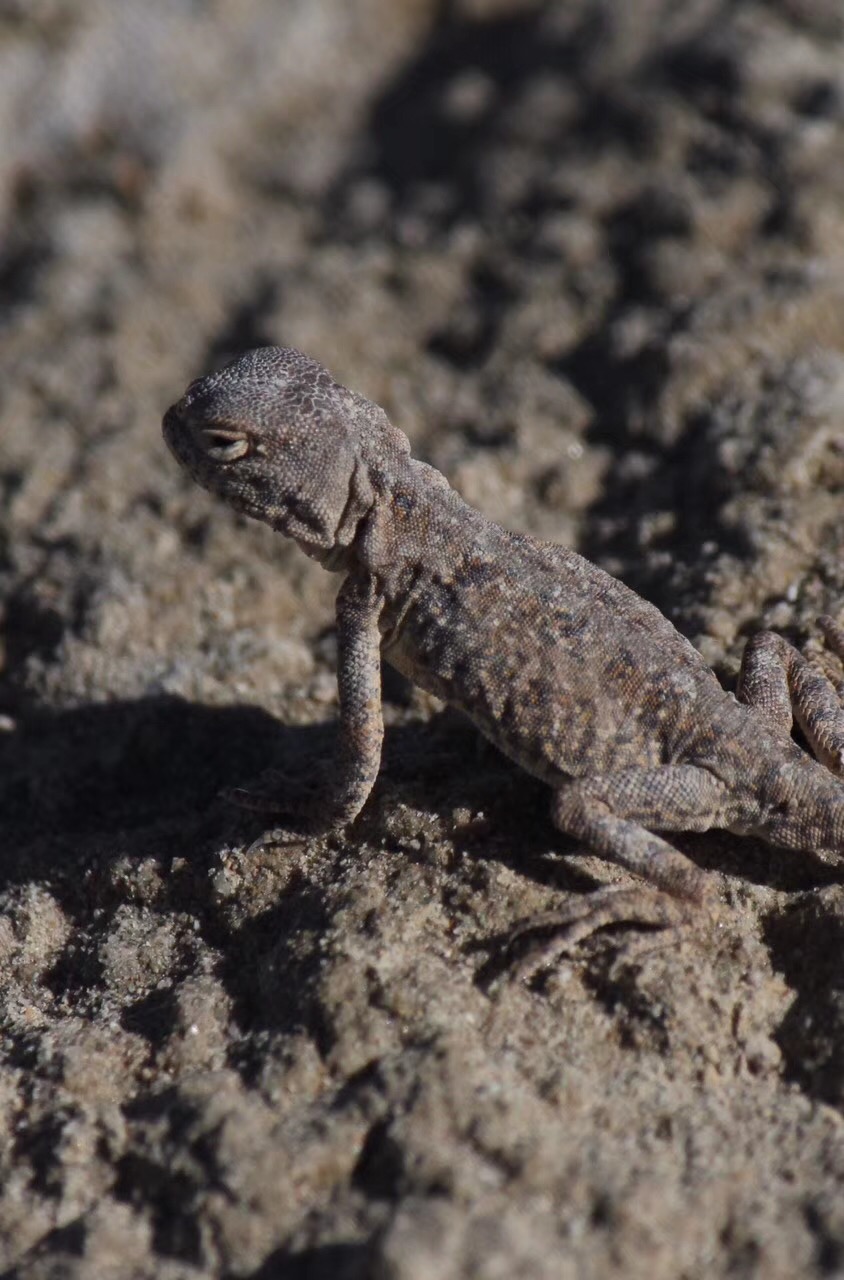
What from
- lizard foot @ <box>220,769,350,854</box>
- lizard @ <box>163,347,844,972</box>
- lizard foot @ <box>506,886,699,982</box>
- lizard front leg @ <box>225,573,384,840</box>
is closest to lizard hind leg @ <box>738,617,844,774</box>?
lizard @ <box>163,347,844,972</box>

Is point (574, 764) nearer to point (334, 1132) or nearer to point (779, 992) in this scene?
point (779, 992)

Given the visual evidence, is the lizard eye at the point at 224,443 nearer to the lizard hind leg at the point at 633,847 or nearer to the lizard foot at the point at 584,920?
the lizard hind leg at the point at 633,847

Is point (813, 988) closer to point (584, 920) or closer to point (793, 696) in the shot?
point (584, 920)

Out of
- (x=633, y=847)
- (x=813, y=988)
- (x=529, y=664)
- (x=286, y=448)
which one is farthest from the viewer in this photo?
(x=286, y=448)

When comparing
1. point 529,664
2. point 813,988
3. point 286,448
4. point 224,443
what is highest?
point 286,448

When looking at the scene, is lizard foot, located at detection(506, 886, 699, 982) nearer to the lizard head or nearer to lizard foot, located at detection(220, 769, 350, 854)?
lizard foot, located at detection(220, 769, 350, 854)

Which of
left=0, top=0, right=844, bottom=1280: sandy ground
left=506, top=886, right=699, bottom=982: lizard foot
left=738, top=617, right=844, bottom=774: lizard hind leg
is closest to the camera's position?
left=0, top=0, right=844, bottom=1280: sandy ground

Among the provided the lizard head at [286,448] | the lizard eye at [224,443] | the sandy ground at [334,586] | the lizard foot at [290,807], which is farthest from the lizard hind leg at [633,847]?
the lizard eye at [224,443]

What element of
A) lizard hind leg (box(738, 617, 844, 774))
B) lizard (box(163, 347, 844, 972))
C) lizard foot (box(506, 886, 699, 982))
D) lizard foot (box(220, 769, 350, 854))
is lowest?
lizard foot (box(220, 769, 350, 854))

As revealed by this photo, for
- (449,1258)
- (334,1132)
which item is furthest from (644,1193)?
(334,1132)

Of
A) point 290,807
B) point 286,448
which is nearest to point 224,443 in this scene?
point 286,448
